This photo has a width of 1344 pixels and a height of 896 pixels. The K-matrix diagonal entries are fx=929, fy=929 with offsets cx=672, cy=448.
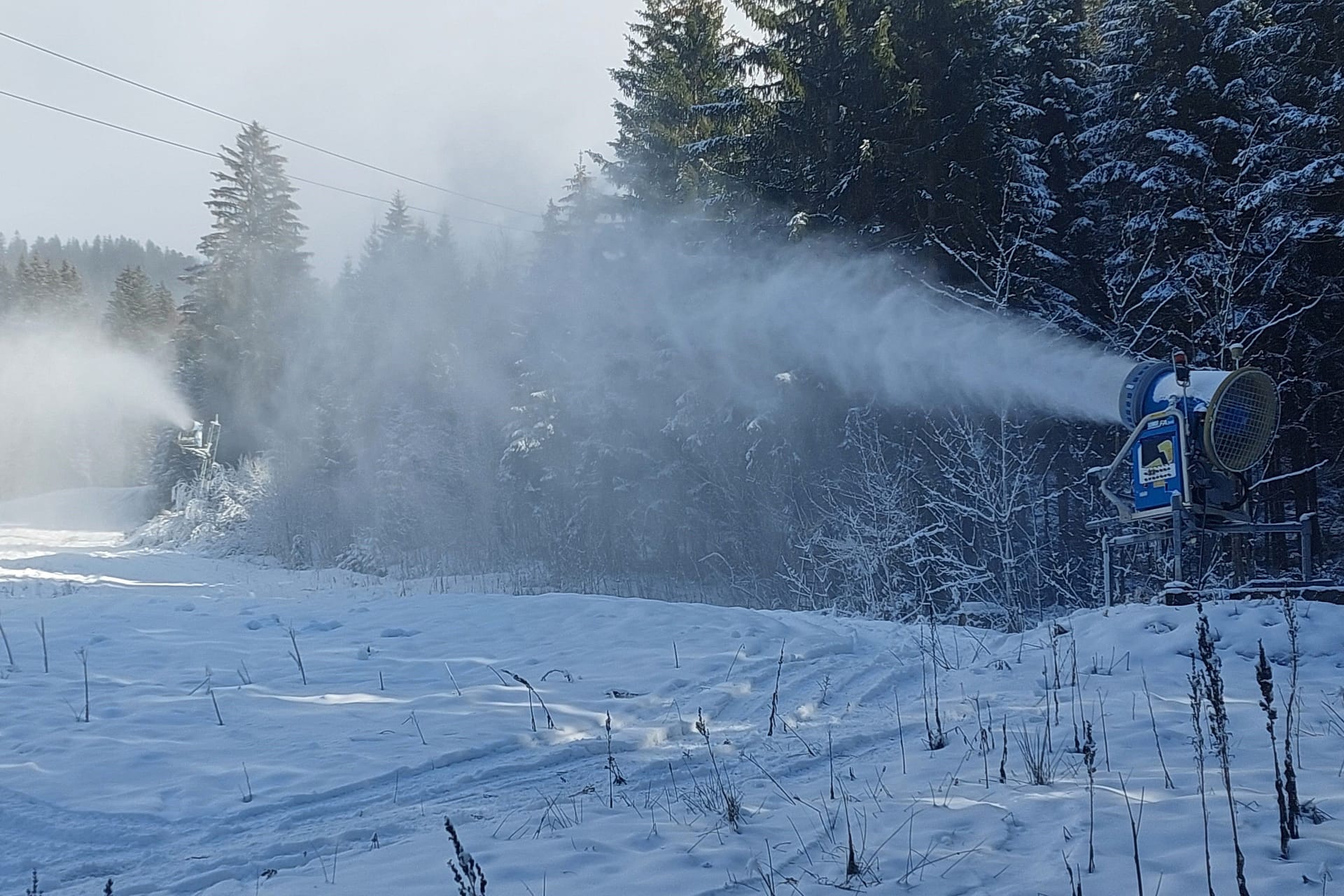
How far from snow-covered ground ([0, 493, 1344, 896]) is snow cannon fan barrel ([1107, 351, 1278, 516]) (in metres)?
1.16

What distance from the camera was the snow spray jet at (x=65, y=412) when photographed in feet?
181

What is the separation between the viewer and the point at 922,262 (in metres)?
16.5

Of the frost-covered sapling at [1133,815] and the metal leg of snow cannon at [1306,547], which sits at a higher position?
the metal leg of snow cannon at [1306,547]

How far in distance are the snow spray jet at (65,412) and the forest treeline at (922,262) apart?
140 ft

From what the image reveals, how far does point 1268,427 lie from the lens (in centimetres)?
807

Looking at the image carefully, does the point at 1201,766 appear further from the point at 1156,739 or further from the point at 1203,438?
the point at 1203,438

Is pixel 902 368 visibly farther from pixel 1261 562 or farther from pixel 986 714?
pixel 986 714

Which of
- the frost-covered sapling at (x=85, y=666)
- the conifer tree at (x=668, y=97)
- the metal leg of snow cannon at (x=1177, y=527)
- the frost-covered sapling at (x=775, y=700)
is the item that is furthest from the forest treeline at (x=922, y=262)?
the frost-covered sapling at (x=85, y=666)

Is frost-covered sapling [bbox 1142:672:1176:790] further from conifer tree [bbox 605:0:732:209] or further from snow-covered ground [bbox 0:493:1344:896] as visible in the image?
conifer tree [bbox 605:0:732:209]

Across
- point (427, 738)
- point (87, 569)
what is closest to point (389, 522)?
point (87, 569)

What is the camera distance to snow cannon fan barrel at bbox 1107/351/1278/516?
7766mm

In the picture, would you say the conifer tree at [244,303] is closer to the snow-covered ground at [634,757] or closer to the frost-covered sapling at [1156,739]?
the snow-covered ground at [634,757]

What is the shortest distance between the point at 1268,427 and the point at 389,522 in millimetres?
26581

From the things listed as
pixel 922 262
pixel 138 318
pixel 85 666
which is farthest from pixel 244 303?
pixel 85 666
